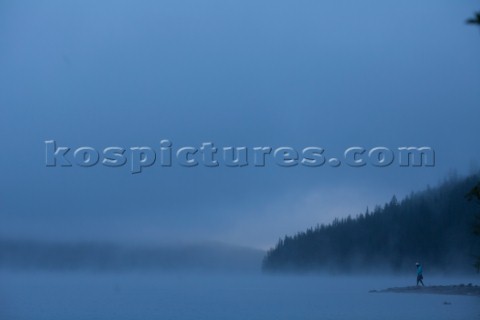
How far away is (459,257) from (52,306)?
80.7 metres

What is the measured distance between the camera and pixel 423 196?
131750mm

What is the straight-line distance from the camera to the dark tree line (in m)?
116

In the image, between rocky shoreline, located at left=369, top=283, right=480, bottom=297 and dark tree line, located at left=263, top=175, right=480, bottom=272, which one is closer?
rocky shoreline, located at left=369, top=283, right=480, bottom=297

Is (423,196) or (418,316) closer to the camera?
(418,316)

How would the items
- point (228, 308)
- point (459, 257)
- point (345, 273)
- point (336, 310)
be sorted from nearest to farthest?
1. point (336, 310)
2. point (228, 308)
3. point (459, 257)
4. point (345, 273)

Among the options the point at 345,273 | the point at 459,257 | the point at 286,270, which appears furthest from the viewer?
the point at 286,270

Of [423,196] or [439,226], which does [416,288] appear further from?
[423,196]

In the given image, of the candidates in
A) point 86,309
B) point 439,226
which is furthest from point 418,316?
point 439,226

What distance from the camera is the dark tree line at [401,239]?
11644 cm

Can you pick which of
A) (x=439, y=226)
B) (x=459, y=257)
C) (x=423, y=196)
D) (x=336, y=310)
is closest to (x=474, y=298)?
(x=336, y=310)

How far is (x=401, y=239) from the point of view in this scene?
12300 centimetres

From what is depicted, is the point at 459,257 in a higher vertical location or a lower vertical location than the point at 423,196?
lower

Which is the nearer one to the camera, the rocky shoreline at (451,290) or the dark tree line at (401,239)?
the rocky shoreline at (451,290)

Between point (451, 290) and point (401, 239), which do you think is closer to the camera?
point (451, 290)
